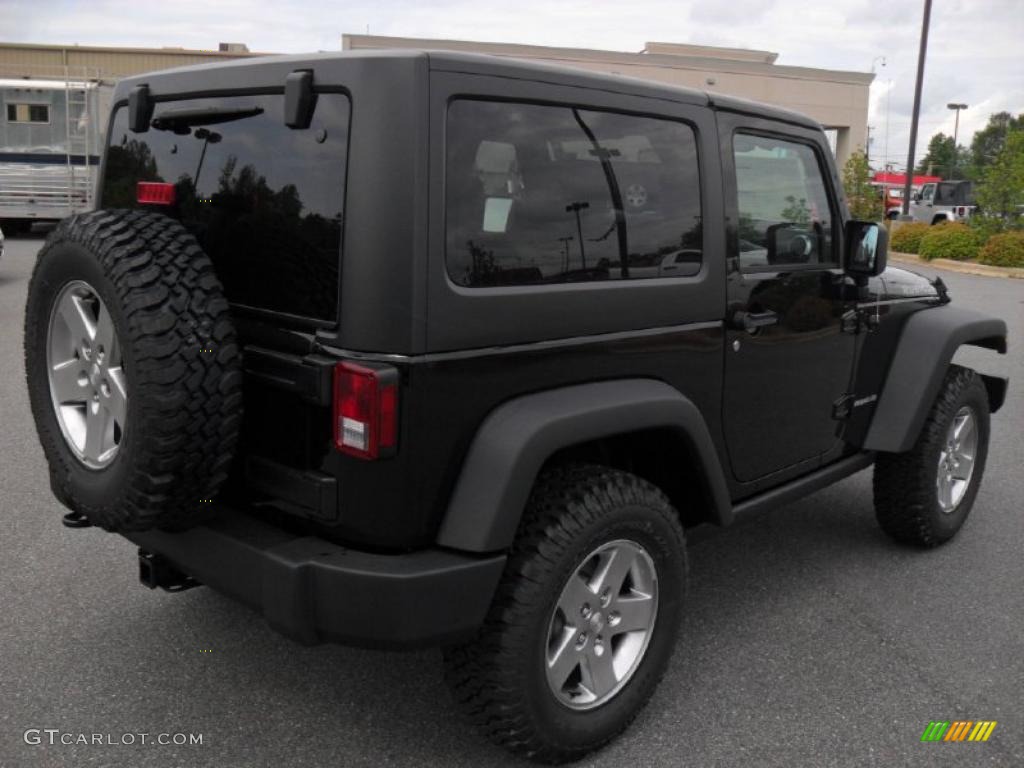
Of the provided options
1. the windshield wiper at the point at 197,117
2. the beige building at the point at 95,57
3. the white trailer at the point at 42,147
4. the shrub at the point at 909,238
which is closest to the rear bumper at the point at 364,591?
the windshield wiper at the point at 197,117

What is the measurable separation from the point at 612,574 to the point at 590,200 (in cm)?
107

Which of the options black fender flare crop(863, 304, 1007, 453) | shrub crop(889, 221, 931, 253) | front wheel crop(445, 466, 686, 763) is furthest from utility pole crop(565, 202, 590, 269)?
shrub crop(889, 221, 931, 253)

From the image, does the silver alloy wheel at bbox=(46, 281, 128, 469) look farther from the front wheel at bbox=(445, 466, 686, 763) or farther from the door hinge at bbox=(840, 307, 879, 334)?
the door hinge at bbox=(840, 307, 879, 334)

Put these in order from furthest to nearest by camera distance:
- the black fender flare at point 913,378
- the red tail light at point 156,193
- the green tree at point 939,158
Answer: the green tree at point 939,158 < the black fender flare at point 913,378 < the red tail light at point 156,193

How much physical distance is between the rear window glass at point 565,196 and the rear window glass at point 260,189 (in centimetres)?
31

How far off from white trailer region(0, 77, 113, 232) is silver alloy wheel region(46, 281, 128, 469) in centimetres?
1678

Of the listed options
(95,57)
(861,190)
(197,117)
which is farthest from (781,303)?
(95,57)

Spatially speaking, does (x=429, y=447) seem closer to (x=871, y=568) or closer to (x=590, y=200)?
(x=590, y=200)

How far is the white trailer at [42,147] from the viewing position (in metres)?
18.0

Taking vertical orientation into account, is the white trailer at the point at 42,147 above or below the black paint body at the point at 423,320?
above

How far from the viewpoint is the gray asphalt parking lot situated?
2.83m

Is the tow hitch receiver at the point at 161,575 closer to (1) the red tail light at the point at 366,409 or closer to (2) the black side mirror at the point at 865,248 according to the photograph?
(1) the red tail light at the point at 366,409

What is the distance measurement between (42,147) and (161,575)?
1778 centimetres

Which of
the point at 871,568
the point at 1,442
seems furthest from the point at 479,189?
the point at 1,442
